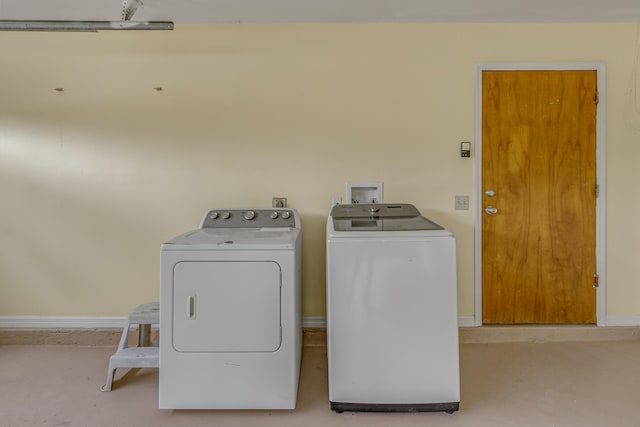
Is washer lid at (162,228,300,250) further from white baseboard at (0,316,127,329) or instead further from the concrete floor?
white baseboard at (0,316,127,329)

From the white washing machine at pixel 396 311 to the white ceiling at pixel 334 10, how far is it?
1.59 meters

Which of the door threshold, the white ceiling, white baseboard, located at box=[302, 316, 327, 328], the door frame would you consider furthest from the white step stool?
the door frame

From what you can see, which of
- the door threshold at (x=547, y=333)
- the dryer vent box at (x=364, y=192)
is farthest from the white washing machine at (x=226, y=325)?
the door threshold at (x=547, y=333)

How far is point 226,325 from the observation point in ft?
5.46

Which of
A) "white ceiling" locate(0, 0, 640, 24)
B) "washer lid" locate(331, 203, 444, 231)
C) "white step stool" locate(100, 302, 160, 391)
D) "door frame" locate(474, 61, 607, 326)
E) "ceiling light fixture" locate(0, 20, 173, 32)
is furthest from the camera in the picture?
"door frame" locate(474, 61, 607, 326)

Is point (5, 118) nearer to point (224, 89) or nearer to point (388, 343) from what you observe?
point (224, 89)

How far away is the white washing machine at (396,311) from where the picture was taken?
163 cm

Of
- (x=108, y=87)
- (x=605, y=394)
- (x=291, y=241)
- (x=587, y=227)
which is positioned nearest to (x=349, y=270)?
(x=291, y=241)

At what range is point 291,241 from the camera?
1751mm

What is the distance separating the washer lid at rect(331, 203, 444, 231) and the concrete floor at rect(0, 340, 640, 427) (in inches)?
37.7

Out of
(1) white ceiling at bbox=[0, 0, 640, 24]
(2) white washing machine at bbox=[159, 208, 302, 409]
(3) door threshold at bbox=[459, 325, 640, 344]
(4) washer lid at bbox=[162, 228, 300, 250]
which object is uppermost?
(1) white ceiling at bbox=[0, 0, 640, 24]

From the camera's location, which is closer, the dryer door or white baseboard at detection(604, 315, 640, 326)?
the dryer door

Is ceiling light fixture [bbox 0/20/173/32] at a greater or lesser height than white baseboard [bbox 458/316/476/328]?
greater

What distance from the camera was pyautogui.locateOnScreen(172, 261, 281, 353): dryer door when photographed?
166 cm
